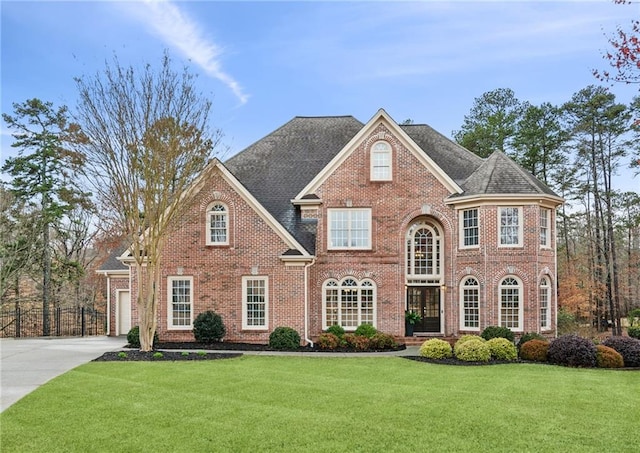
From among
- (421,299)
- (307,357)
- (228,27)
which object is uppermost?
(228,27)

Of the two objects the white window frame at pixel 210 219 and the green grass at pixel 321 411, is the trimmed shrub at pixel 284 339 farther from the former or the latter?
the green grass at pixel 321 411

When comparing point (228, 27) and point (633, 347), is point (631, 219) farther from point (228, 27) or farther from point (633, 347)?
point (228, 27)

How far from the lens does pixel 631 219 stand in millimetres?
37812

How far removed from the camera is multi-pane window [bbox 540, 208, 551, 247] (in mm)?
21828

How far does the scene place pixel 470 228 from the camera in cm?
2205

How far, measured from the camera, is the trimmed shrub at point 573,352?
53.9ft

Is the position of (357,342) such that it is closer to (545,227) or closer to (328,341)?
(328,341)

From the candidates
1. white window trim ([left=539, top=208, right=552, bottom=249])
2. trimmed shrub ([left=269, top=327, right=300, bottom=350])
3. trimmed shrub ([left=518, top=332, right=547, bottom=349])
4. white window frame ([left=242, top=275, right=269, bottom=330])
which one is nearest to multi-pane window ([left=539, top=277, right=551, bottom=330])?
white window trim ([left=539, top=208, right=552, bottom=249])

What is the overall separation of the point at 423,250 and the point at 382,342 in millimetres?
5141

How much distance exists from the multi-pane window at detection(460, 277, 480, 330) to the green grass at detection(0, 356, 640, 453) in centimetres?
722

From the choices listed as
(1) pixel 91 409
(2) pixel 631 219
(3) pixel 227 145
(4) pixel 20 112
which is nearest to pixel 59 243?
(4) pixel 20 112

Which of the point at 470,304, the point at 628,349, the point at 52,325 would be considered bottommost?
the point at 52,325

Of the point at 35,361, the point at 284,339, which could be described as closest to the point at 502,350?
the point at 284,339

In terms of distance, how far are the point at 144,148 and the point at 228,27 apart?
5284 millimetres
